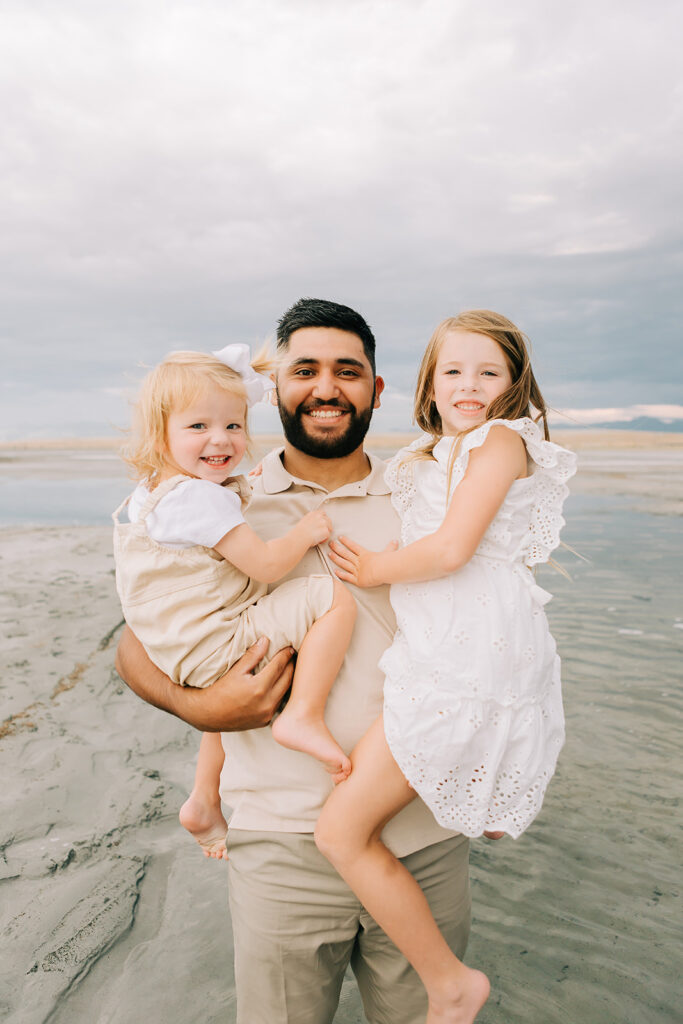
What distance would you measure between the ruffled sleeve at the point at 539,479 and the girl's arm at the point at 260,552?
546 millimetres

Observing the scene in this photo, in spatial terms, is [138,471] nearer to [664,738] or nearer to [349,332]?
[349,332]

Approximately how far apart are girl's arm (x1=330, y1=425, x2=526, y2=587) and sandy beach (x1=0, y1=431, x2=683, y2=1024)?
4.12ft

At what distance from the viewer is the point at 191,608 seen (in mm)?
2207

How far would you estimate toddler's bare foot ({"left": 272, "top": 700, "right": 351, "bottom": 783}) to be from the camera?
6.61 feet

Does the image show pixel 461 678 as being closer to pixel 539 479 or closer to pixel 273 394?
pixel 539 479

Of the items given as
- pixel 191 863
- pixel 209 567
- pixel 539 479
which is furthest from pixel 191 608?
pixel 191 863

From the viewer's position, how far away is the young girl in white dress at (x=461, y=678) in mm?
1992

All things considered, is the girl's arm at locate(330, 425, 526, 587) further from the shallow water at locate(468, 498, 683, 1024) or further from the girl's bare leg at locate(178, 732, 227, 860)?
the shallow water at locate(468, 498, 683, 1024)

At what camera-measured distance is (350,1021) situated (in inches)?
113

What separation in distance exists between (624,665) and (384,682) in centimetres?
460

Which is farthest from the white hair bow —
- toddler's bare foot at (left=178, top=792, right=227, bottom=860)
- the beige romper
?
toddler's bare foot at (left=178, top=792, right=227, bottom=860)

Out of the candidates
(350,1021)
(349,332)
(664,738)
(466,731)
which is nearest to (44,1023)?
(350,1021)

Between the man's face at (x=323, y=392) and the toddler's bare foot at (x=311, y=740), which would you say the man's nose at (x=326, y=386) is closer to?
the man's face at (x=323, y=392)

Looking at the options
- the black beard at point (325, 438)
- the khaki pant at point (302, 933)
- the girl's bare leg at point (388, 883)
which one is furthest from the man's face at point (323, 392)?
the khaki pant at point (302, 933)
